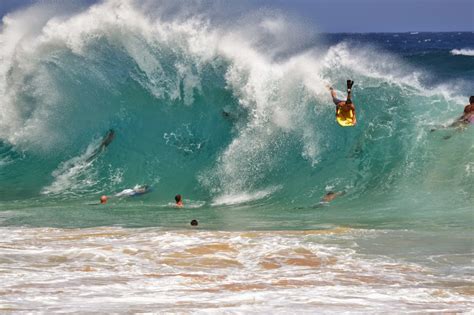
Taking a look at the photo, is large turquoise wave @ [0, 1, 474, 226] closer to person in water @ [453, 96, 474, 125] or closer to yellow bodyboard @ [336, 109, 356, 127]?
person in water @ [453, 96, 474, 125]

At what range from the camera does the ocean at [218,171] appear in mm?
8195

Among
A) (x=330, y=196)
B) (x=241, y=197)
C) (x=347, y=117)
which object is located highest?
(x=347, y=117)

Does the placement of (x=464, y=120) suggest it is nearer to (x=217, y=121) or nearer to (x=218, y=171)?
(x=218, y=171)

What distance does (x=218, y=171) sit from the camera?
55.7 ft

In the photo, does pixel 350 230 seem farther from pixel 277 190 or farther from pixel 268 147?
pixel 268 147

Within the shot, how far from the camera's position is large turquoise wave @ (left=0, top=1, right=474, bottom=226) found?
1557 cm

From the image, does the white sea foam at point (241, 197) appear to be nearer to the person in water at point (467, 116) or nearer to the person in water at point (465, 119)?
the person in water at point (465, 119)

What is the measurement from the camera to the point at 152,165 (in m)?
18.3

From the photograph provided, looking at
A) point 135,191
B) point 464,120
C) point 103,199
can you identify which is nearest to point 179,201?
point 103,199

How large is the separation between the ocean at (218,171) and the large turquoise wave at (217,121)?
43 millimetres

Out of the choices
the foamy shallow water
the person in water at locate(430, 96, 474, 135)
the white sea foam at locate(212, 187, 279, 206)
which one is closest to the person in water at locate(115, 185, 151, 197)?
the white sea foam at locate(212, 187, 279, 206)

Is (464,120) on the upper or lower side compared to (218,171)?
upper

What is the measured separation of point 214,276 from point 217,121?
10.4 meters

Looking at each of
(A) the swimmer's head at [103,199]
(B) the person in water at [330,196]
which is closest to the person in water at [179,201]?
(A) the swimmer's head at [103,199]
